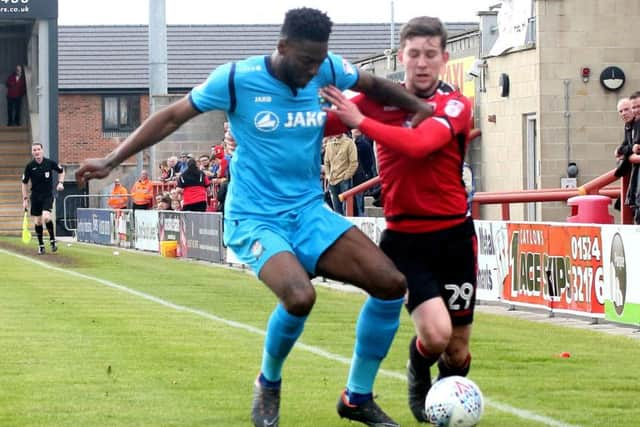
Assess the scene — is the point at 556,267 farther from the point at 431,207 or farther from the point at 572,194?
the point at 431,207

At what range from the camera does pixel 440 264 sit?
7.81 metres

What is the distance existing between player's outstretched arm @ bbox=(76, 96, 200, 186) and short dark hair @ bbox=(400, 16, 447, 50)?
115cm

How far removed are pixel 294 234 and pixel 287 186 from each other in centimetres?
25

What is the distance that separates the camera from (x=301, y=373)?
34.0ft

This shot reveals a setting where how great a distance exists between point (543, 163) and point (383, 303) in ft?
60.5

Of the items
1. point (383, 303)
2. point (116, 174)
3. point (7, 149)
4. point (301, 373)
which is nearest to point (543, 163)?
point (301, 373)

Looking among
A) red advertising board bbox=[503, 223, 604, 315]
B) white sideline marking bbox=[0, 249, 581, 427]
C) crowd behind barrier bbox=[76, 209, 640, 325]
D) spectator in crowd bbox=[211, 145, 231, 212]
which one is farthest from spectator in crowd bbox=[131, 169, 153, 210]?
red advertising board bbox=[503, 223, 604, 315]

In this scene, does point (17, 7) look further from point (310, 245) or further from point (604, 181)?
point (310, 245)

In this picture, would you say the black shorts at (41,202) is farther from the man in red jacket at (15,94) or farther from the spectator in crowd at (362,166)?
the man in red jacket at (15,94)

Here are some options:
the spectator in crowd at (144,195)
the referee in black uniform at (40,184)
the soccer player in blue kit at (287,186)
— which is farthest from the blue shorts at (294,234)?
the spectator in crowd at (144,195)

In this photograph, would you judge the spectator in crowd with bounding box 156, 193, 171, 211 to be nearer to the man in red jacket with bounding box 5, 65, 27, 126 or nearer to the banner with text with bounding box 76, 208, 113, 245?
the banner with text with bounding box 76, 208, 113, 245

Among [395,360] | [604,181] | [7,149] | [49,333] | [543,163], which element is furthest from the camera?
[7,149]

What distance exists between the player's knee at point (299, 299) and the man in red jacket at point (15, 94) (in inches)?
1818

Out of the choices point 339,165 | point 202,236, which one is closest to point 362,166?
point 339,165
